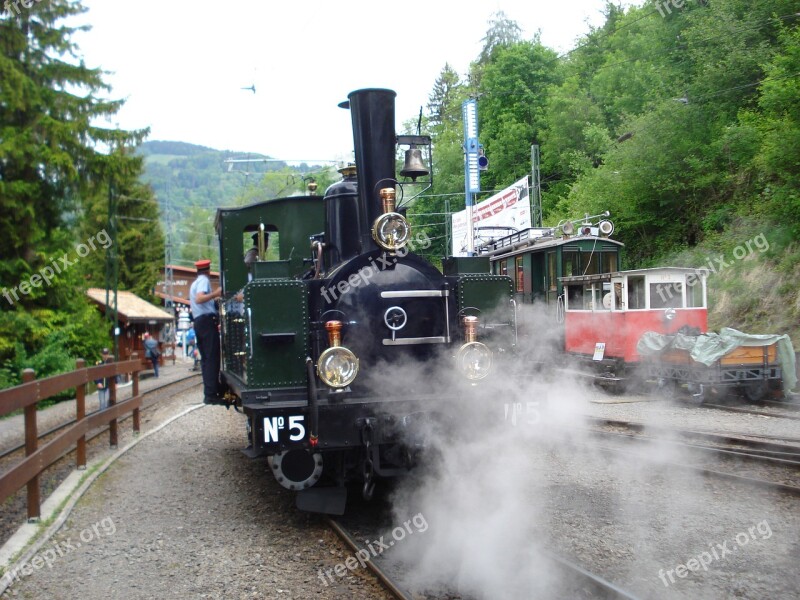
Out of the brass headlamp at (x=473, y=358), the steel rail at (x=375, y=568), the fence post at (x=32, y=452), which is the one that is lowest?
the steel rail at (x=375, y=568)

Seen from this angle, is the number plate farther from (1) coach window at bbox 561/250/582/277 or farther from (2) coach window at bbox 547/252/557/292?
(2) coach window at bbox 547/252/557/292

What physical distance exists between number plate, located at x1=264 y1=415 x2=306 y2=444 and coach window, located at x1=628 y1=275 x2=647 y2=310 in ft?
35.0

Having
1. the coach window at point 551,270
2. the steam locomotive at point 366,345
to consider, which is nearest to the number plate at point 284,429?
the steam locomotive at point 366,345

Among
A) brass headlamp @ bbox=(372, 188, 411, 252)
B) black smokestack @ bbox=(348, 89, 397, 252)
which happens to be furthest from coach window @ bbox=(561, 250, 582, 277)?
brass headlamp @ bbox=(372, 188, 411, 252)

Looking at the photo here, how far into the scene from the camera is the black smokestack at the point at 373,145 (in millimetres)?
5523

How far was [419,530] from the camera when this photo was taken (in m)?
5.09

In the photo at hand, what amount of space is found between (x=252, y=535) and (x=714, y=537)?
3399mm

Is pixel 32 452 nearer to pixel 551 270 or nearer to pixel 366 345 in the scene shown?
pixel 366 345

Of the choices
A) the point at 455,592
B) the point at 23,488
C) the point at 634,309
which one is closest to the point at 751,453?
the point at 455,592

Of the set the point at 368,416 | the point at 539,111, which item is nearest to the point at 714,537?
the point at 368,416

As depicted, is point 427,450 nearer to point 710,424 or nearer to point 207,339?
point 207,339

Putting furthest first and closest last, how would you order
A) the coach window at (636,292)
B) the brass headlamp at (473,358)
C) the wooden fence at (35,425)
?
the coach window at (636,292) → the brass headlamp at (473,358) → the wooden fence at (35,425)

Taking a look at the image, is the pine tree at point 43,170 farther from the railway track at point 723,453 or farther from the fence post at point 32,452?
the railway track at point 723,453

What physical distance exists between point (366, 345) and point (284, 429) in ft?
2.90
